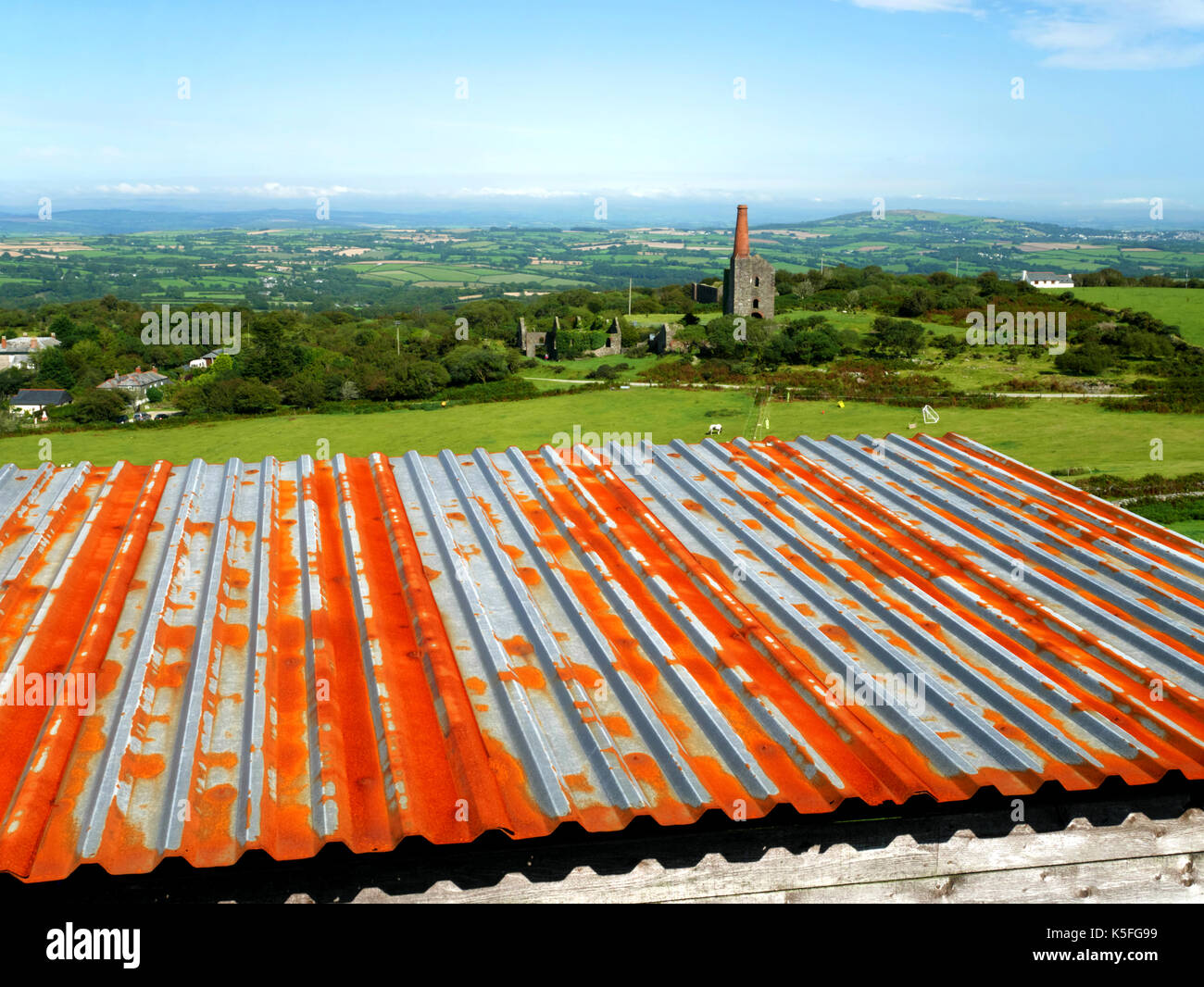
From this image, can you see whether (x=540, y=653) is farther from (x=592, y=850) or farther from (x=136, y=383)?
(x=136, y=383)

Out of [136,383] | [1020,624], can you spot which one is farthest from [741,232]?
[1020,624]

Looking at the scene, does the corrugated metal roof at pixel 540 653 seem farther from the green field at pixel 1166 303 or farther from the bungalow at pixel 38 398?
the bungalow at pixel 38 398

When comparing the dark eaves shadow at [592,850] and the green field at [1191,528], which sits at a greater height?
the dark eaves shadow at [592,850]

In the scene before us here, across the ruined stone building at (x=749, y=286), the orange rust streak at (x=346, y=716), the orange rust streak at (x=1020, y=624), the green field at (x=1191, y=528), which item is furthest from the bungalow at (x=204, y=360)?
the orange rust streak at (x=1020, y=624)

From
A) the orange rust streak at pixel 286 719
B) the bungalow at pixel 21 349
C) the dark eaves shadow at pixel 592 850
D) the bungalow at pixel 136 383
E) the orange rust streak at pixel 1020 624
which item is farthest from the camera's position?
the bungalow at pixel 21 349

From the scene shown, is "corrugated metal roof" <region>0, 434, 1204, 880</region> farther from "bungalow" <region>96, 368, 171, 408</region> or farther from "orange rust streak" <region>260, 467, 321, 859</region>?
"bungalow" <region>96, 368, 171, 408</region>

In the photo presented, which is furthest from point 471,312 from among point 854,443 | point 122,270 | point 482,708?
point 122,270
